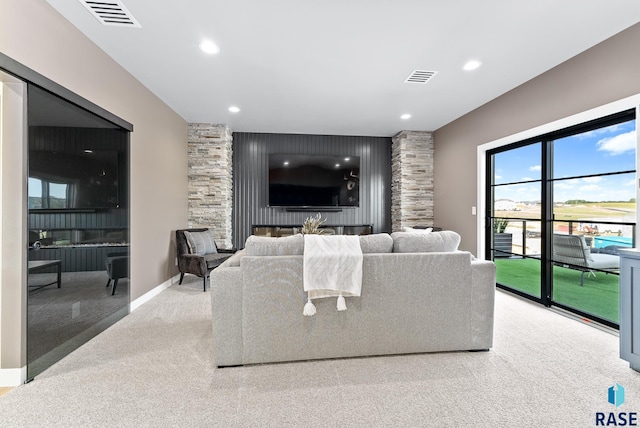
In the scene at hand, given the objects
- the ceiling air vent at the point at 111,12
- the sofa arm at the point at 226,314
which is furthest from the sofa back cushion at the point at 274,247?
the ceiling air vent at the point at 111,12

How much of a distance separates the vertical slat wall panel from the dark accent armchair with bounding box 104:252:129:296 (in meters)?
2.60

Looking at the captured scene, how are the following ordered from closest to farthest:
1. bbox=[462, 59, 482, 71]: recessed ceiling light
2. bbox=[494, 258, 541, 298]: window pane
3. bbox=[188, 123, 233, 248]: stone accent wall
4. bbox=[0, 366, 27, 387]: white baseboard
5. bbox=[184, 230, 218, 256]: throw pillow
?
bbox=[0, 366, 27, 387]: white baseboard → bbox=[462, 59, 482, 71]: recessed ceiling light → bbox=[494, 258, 541, 298]: window pane → bbox=[184, 230, 218, 256]: throw pillow → bbox=[188, 123, 233, 248]: stone accent wall

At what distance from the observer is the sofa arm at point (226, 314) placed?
203cm

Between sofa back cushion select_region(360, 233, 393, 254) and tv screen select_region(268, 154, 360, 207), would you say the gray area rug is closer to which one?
sofa back cushion select_region(360, 233, 393, 254)

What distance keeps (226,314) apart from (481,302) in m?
1.94

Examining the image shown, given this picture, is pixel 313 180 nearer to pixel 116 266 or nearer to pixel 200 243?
pixel 200 243

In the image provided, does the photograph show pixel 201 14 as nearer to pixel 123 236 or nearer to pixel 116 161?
pixel 116 161

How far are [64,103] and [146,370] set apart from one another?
215 cm

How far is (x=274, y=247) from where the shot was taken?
84.6 inches

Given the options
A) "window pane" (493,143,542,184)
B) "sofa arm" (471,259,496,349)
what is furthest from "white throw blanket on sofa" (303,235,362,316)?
"window pane" (493,143,542,184)

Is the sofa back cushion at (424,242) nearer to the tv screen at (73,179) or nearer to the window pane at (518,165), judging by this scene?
the window pane at (518,165)

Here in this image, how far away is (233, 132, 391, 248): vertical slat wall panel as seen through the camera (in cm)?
573

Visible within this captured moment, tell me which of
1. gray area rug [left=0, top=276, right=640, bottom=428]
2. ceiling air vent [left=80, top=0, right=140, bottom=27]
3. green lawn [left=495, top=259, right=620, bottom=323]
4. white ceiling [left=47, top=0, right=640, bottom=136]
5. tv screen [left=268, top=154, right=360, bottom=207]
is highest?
white ceiling [left=47, top=0, right=640, bottom=136]

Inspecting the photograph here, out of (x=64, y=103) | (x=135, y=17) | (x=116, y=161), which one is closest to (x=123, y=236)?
(x=116, y=161)
